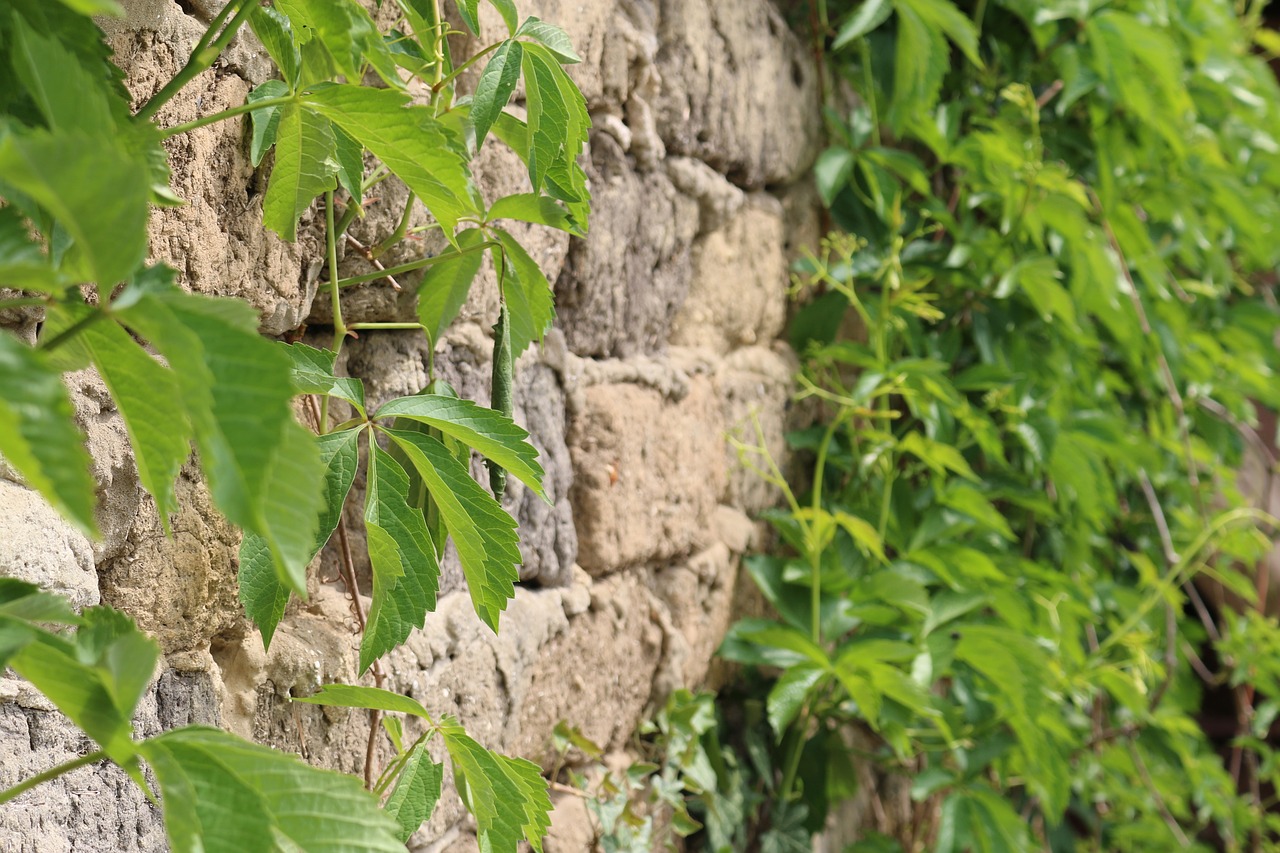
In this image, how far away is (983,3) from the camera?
162 cm

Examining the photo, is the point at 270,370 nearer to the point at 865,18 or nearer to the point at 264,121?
the point at 264,121

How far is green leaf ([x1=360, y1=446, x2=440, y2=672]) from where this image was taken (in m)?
0.64

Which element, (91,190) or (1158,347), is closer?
(91,190)

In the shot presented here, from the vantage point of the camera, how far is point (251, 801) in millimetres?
379

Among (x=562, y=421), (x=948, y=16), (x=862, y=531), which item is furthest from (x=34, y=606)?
(x=948, y=16)

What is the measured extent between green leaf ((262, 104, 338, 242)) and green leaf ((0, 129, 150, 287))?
0.30 m

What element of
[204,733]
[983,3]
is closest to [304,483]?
[204,733]

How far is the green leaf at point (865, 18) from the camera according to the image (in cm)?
141

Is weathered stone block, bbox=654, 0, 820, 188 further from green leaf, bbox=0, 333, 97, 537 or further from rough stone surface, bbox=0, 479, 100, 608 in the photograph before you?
green leaf, bbox=0, 333, 97, 537

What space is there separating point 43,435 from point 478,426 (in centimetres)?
37

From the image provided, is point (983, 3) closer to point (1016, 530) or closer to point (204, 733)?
point (1016, 530)

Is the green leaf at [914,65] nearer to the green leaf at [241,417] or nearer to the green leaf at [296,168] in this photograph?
the green leaf at [296,168]

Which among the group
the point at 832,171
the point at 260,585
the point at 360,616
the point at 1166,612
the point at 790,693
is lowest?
the point at 1166,612

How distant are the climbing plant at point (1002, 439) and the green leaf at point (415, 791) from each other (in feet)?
2.12
